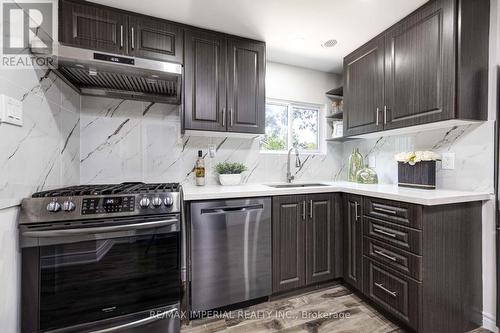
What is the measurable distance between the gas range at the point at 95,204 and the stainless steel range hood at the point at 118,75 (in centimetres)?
78

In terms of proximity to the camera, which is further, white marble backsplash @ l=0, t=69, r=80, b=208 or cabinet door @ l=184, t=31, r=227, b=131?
cabinet door @ l=184, t=31, r=227, b=131

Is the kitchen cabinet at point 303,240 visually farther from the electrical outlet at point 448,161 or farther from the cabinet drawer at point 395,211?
the electrical outlet at point 448,161

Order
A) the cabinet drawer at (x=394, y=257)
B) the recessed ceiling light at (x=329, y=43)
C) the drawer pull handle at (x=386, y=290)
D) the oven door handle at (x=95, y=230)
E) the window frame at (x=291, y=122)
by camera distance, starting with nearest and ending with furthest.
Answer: the oven door handle at (x=95, y=230)
the cabinet drawer at (x=394, y=257)
the drawer pull handle at (x=386, y=290)
the recessed ceiling light at (x=329, y=43)
the window frame at (x=291, y=122)

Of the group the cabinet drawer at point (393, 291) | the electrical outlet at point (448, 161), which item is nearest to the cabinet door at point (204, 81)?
the cabinet drawer at point (393, 291)

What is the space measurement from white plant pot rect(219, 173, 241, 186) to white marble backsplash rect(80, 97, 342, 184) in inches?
6.6

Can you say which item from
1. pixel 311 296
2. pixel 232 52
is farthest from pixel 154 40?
pixel 311 296

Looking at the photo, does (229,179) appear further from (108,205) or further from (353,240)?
(353,240)

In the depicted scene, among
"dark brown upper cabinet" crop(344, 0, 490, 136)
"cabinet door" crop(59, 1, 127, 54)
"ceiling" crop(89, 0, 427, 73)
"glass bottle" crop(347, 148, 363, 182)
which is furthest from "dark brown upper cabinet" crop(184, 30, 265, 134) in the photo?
"glass bottle" crop(347, 148, 363, 182)

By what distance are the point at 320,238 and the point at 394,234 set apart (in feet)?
2.04

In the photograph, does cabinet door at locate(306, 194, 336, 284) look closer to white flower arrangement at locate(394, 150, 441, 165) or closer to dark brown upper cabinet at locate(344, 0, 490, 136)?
white flower arrangement at locate(394, 150, 441, 165)

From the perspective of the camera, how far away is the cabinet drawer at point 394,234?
1.45 metres

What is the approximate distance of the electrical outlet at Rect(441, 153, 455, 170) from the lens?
1794mm

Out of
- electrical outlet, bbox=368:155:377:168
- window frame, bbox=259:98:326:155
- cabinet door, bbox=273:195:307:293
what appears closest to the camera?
cabinet door, bbox=273:195:307:293

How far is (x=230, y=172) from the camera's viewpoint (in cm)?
222
